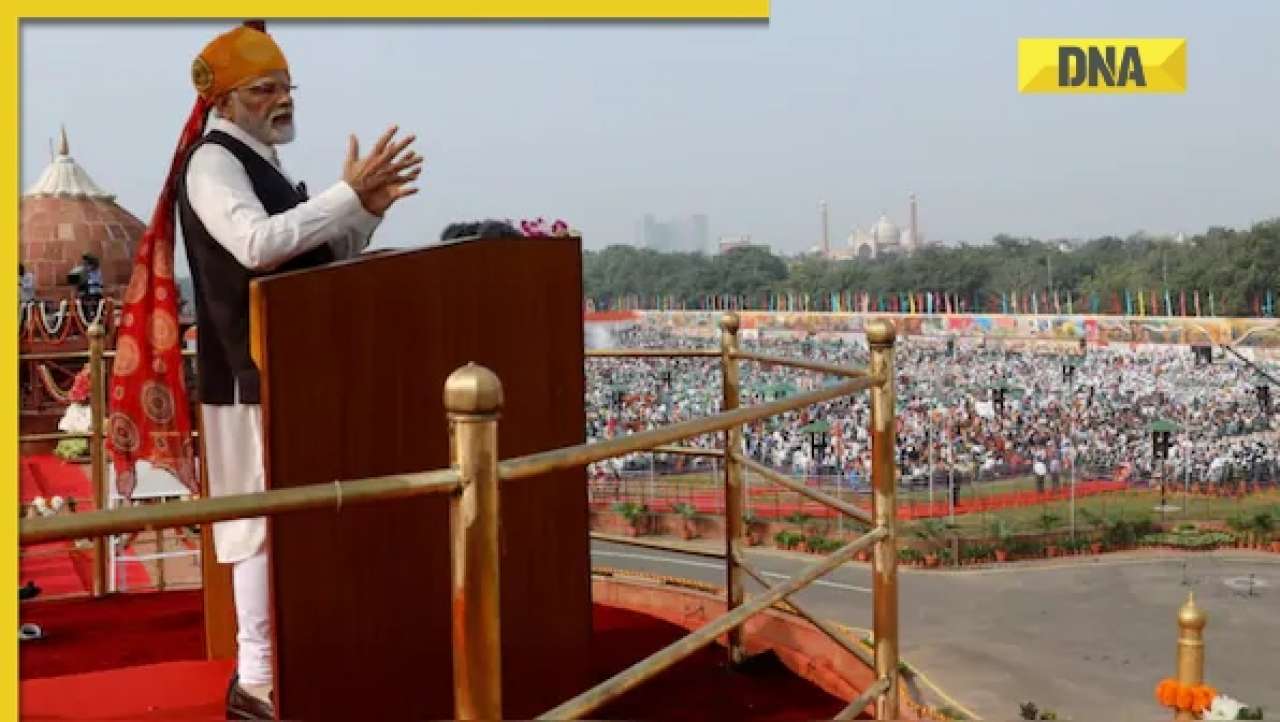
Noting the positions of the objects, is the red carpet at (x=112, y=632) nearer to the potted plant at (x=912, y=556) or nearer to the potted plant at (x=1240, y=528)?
the potted plant at (x=912, y=556)

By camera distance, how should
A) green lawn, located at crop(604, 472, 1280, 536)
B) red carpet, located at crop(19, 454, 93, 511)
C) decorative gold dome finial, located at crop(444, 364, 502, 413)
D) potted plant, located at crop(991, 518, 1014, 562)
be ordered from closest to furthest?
decorative gold dome finial, located at crop(444, 364, 502, 413) < red carpet, located at crop(19, 454, 93, 511) < potted plant, located at crop(991, 518, 1014, 562) < green lawn, located at crop(604, 472, 1280, 536)

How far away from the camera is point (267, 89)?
179 centimetres

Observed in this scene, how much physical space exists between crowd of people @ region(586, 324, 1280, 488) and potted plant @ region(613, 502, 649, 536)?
1458 mm

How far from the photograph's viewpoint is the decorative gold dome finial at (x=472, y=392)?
38.1 inches

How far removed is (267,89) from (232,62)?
0.23ft

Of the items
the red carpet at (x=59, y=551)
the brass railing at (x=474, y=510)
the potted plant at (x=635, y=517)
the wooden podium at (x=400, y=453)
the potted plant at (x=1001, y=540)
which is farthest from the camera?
the potted plant at (x=1001, y=540)

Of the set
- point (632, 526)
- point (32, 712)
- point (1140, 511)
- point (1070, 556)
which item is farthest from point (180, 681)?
point (1140, 511)

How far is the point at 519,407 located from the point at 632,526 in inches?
708

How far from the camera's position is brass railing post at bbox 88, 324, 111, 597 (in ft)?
10.8

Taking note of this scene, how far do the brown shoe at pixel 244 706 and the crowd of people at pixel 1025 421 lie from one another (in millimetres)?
15831

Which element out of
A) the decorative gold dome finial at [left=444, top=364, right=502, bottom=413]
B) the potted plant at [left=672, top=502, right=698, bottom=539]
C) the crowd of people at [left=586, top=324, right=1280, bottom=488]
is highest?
the decorative gold dome finial at [left=444, top=364, right=502, bottom=413]

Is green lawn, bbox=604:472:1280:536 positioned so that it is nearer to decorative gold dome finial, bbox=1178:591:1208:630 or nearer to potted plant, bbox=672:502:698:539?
potted plant, bbox=672:502:698:539

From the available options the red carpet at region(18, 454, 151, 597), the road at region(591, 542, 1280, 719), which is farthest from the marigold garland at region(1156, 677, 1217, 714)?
the road at region(591, 542, 1280, 719)

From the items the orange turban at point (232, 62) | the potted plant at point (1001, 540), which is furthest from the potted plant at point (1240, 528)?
the orange turban at point (232, 62)
